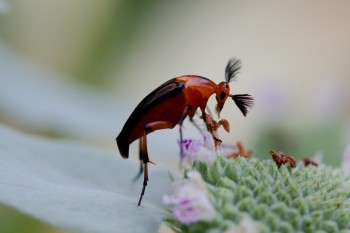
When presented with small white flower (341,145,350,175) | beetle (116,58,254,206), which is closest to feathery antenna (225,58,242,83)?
beetle (116,58,254,206)

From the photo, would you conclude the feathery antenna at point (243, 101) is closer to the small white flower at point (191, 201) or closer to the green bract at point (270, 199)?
the green bract at point (270, 199)

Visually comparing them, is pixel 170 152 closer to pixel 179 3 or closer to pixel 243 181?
pixel 243 181

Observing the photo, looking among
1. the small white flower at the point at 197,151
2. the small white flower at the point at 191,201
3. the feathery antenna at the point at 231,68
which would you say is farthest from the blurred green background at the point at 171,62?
the small white flower at the point at 191,201

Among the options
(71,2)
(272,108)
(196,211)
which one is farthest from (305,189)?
(71,2)

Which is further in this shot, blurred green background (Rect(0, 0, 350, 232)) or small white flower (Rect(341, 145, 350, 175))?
blurred green background (Rect(0, 0, 350, 232))

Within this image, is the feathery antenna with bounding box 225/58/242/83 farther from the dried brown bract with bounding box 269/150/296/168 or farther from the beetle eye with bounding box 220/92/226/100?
the dried brown bract with bounding box 269/150/296/168
